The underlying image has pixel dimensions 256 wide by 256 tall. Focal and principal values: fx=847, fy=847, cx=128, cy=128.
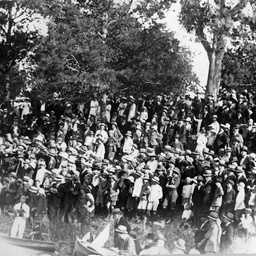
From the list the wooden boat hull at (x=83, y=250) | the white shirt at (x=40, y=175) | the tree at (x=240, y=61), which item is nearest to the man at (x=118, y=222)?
the wooden boat hull at (x=83, y=250)

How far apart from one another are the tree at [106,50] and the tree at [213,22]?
1.13ft

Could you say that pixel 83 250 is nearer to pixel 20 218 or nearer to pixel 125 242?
pixel 125 242

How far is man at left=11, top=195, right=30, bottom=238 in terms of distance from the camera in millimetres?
11742

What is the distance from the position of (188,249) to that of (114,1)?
3.87 m

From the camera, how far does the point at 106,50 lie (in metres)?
12.5

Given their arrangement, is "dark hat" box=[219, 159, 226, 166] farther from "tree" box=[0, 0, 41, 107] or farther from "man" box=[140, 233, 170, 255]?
"tree" box=[0, 0, 41, 107]

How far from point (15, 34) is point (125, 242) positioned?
3401 millimetres

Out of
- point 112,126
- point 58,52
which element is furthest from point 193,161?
point 58,52

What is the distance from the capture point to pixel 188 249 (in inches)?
462

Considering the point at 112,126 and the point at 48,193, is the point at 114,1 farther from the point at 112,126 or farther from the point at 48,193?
the point at 48,193

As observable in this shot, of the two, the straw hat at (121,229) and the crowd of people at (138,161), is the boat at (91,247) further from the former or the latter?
the crowd of people at (138,161)

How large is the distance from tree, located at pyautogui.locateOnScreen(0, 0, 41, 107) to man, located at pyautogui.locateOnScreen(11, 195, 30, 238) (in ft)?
6.00

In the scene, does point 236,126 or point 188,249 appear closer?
point 188,249

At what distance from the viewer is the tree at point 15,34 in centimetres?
1223
